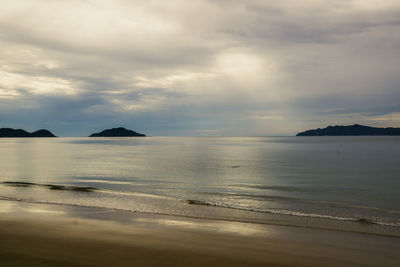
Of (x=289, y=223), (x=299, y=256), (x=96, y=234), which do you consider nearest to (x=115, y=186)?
(x=96, y=234)

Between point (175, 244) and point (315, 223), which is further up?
point (175, 244)

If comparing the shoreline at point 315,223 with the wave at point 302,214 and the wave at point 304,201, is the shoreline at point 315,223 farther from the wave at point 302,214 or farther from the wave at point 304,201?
the wave at point 304,201

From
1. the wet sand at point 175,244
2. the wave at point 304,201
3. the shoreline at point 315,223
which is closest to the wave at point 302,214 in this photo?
the shoreline at point 315,223

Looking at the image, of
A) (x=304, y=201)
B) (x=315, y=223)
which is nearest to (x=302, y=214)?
(x=315, y=223)

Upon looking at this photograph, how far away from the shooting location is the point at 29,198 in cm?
2105

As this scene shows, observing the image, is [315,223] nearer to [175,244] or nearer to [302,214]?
[302,214]

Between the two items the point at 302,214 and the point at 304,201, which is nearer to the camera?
the point at 302,214

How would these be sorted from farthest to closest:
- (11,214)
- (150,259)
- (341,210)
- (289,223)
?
(341,210) < (11,214) < (289,223) < (150,259)

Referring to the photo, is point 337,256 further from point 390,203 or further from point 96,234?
point 390,203

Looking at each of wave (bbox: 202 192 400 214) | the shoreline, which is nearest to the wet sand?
the shoreline

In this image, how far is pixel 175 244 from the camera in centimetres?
1076

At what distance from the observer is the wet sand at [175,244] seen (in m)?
9.20

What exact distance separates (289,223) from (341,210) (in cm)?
601

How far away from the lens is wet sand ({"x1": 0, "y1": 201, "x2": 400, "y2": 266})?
9203 millimetres
